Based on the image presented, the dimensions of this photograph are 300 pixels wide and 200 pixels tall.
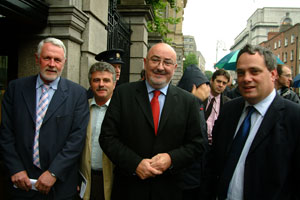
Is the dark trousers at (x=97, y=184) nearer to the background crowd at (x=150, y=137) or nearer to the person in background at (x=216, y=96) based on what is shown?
the background crowd at (x=150, y=137)

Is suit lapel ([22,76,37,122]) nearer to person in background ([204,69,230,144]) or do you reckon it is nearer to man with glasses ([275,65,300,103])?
person in background ([204,69,230,144])

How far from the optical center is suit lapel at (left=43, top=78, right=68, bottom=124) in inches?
89.0

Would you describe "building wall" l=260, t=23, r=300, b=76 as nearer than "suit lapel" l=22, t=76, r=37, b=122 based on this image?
No

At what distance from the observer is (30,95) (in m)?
2.32

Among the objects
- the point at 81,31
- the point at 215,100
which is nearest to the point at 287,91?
the point at 215,100

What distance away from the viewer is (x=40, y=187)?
2.16 metres

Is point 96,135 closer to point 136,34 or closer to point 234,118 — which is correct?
point 234,118

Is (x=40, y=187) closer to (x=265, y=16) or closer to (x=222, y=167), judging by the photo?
(x=222, y=167)

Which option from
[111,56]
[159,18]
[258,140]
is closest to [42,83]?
[111,56]

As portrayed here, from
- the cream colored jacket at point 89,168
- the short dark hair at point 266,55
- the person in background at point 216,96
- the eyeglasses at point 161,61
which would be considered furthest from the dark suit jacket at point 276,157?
the person in background at point 216,96

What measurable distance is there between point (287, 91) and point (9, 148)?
448 centimetres

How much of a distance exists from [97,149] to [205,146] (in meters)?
1.17

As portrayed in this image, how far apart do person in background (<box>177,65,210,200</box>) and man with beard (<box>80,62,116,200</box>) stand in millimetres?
895

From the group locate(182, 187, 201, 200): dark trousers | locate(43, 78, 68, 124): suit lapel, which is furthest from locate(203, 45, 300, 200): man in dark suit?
locate(43, 78, 68, 124): suit lapel
